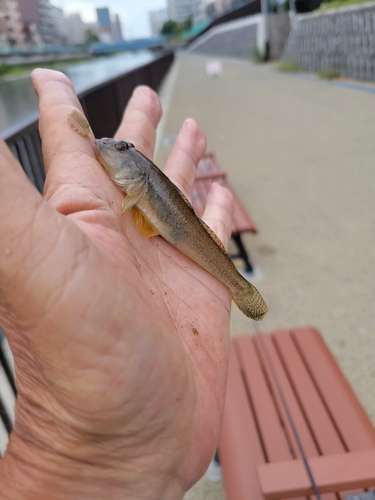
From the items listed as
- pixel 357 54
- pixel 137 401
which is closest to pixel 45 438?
pixel 137 401

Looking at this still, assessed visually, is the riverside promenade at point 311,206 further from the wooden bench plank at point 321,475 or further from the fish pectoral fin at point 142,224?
the fish pectoral fin at point 142,224

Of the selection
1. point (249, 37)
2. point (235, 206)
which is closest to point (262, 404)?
point (235, 206)

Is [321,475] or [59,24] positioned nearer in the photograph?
[321,475]

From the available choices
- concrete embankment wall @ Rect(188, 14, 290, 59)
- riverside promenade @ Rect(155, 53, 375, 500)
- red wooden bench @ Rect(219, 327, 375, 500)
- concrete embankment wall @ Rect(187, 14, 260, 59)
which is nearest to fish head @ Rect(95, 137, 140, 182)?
red wooden bench @ Rect(219, 327, 375, 500)

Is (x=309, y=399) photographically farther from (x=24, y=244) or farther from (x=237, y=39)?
(x=237, y=39)

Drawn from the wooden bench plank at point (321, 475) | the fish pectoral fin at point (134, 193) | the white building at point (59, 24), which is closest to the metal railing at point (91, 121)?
the fish pectoral fin at point (134, 193)

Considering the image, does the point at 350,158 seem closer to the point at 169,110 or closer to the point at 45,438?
the point at 45,438

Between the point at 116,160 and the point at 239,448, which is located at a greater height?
the point at 116,160
